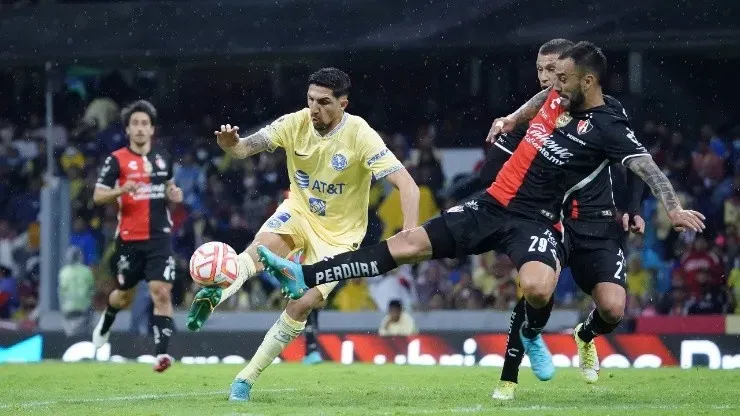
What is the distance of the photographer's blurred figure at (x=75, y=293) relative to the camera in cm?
1856

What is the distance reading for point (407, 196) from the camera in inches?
372

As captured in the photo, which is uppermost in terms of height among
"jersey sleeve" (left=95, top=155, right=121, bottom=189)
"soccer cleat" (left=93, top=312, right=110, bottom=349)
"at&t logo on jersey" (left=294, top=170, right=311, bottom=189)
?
"jersey sleeve" (left=95, top=155, right=121, bottom=189)

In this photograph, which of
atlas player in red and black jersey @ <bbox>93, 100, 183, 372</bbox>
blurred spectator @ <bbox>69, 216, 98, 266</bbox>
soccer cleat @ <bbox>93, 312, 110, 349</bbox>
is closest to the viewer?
atlas player in red and black jersey @ <bbox>93, 100, 183, 372</bbox>

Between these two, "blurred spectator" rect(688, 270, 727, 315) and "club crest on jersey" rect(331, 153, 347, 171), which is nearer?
"club crest on jersey" rect(331, 153, 347, 171)

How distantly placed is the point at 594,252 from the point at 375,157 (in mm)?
1651

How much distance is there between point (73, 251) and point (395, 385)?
30.6 feet

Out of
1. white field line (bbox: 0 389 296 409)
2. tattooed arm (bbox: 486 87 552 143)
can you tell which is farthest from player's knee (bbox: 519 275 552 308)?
white field line (bbox: 0 389 296 409)

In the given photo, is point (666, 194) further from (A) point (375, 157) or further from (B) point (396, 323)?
(B) point (396, 323)

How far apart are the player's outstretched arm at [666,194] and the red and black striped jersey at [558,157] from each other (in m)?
0.10

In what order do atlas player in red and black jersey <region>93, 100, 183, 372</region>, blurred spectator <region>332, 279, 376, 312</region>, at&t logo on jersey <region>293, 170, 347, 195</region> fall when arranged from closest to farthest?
1. at&t logo on jersey <region>293, 170, 347, 195</region>
2. atlas player in red and black jersey <region>93, 100, 183, 372</region>
3. blurred spectator <region>332, 279, 376, 312</region>

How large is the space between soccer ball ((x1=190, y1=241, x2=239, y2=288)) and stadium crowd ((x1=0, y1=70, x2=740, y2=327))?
9411 millimetres

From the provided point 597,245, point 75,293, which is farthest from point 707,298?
point 75,293

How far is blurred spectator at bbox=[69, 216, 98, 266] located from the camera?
64.6 ft

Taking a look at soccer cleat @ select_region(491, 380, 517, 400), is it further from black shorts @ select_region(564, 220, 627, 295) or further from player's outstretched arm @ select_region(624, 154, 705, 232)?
player's outstretched arm @ select_region(624, 154, 705, 232)
